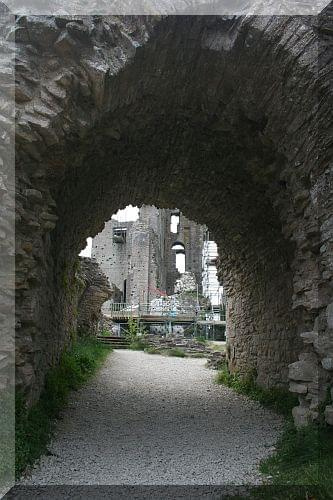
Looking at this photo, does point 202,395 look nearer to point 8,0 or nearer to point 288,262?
point 288,262

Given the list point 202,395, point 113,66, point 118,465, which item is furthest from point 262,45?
point 202,395

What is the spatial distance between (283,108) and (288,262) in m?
2.89

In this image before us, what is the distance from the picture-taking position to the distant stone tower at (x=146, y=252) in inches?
1061

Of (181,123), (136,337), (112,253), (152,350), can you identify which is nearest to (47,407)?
(181,123)

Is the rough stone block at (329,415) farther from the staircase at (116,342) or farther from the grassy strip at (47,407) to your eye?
the staircase at (116,342)

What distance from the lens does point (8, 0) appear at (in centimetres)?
438

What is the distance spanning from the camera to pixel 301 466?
12.1ft

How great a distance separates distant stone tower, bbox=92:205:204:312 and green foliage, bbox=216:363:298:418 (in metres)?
16.5

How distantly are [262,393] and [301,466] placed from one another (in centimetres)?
379

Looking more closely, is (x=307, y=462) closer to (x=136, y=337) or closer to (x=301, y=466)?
(x=301, y=466)

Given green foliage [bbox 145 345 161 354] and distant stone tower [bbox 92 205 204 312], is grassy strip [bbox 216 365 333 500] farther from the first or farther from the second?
distant stone tower [bbox 92 205 204 312]

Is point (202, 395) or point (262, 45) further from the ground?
point (262, 45)

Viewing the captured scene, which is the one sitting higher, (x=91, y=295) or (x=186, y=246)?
(x=186, y=246)

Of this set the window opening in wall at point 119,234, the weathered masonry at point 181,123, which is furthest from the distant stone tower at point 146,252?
the weathered masonry at point 181,123
